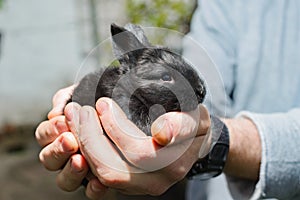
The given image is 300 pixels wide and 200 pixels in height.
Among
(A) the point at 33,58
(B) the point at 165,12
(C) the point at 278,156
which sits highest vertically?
(C) the point at 278,156

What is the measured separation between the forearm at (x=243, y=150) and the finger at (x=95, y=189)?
0.28m

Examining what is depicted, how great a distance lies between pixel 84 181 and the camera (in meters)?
1.23

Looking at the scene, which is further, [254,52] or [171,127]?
[254,52]

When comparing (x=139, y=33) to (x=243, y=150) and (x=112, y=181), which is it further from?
(x=243, y=150)

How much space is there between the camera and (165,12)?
3.69 metres

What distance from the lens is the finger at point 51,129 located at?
114cm

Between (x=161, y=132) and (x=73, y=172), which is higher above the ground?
(x=161, y=132)

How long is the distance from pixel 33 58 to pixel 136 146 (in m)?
4.49

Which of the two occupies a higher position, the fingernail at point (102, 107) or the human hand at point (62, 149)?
the fingernail at point (102, 107)

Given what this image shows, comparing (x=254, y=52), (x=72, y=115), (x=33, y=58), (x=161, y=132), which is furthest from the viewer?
(x=33, y=58)

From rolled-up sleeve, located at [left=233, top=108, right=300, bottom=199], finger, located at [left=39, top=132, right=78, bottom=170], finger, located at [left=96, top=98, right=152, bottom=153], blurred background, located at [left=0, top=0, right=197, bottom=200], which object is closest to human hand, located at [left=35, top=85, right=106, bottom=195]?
finger, located at [left=39, top=132, right=78, bottom=170]

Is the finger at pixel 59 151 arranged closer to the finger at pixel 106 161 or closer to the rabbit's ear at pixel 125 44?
the finger at pixel 106 161

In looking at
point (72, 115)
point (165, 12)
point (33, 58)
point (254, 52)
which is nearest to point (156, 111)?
point (72, 115)

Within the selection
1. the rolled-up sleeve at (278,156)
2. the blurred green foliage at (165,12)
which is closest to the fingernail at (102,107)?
the rolled-up sleeve at (278,156)
